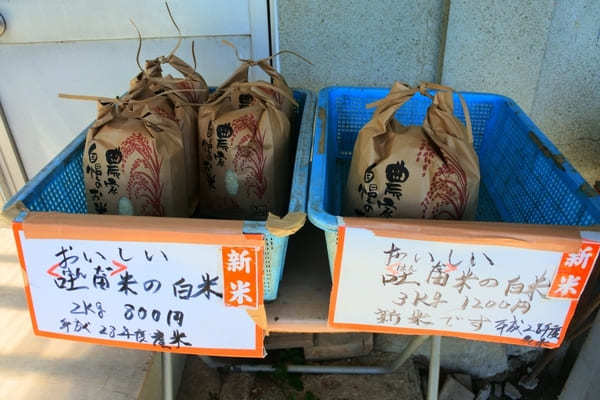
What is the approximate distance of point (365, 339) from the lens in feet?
7.07

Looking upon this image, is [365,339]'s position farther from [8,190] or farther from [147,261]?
[8,190]

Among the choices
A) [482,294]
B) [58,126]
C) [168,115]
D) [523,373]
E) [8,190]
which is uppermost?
[168,115]

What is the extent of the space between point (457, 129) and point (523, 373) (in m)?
1.70

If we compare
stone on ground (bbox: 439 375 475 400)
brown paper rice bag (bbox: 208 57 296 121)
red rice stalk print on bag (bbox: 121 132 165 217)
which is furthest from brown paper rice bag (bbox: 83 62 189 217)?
stone on ground (bbox: 439 375 475 400)

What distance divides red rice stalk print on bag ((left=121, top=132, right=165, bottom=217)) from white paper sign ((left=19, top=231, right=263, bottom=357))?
27 centimetres

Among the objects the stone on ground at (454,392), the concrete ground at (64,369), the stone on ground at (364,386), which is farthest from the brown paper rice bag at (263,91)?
the stone on ground at (454,392)

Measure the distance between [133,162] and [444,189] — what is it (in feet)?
2.64

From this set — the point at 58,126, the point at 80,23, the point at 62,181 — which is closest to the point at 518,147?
the point at 62,181

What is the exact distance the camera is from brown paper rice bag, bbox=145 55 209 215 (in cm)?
133

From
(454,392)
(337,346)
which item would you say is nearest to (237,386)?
(337,346)

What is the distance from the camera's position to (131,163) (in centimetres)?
117

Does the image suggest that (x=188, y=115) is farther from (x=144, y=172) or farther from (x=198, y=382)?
(x=198, y=382)

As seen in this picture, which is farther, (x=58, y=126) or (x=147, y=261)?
(x=58, y=126)

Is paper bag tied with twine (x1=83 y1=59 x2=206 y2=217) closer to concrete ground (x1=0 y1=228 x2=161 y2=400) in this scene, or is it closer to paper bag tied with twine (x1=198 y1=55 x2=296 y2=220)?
paper bag tied with twine (x1=198 y1=55 x2=296 y2=220)
